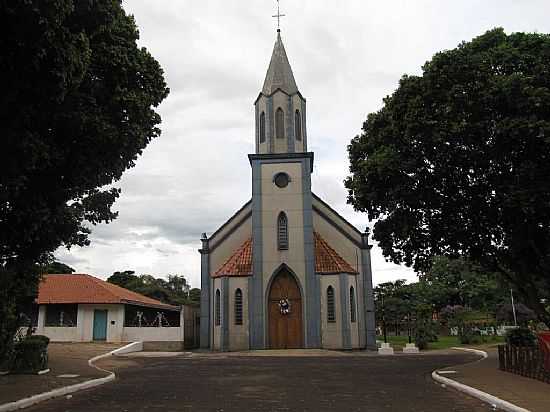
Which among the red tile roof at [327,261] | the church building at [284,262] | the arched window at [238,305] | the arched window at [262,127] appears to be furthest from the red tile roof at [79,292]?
the arched window at [262,127]

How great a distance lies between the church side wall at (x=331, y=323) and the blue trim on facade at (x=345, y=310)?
0.20 m

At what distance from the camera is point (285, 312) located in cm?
3000

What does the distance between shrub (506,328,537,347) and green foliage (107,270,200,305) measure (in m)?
40.5

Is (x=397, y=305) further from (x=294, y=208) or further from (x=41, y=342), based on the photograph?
(x=41, y=342)

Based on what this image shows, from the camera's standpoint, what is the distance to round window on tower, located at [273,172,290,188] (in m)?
31.8

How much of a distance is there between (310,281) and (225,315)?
500 cm

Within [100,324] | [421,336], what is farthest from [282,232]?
[100,324]

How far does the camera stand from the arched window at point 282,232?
30.6 metres

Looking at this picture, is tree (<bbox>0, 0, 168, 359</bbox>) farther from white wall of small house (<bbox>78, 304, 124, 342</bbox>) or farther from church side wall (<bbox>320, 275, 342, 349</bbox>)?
white wall of small house (<bbox>78, 304, 124, 342</bbox>)

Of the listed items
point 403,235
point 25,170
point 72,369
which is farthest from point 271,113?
point 25,170

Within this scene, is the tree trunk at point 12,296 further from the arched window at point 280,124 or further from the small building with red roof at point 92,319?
the arched window at point 280,124

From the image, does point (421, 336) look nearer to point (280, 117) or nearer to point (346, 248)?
point (346, 248)

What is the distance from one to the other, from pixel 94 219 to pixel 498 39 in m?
13.9

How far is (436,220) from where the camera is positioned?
18.4m
